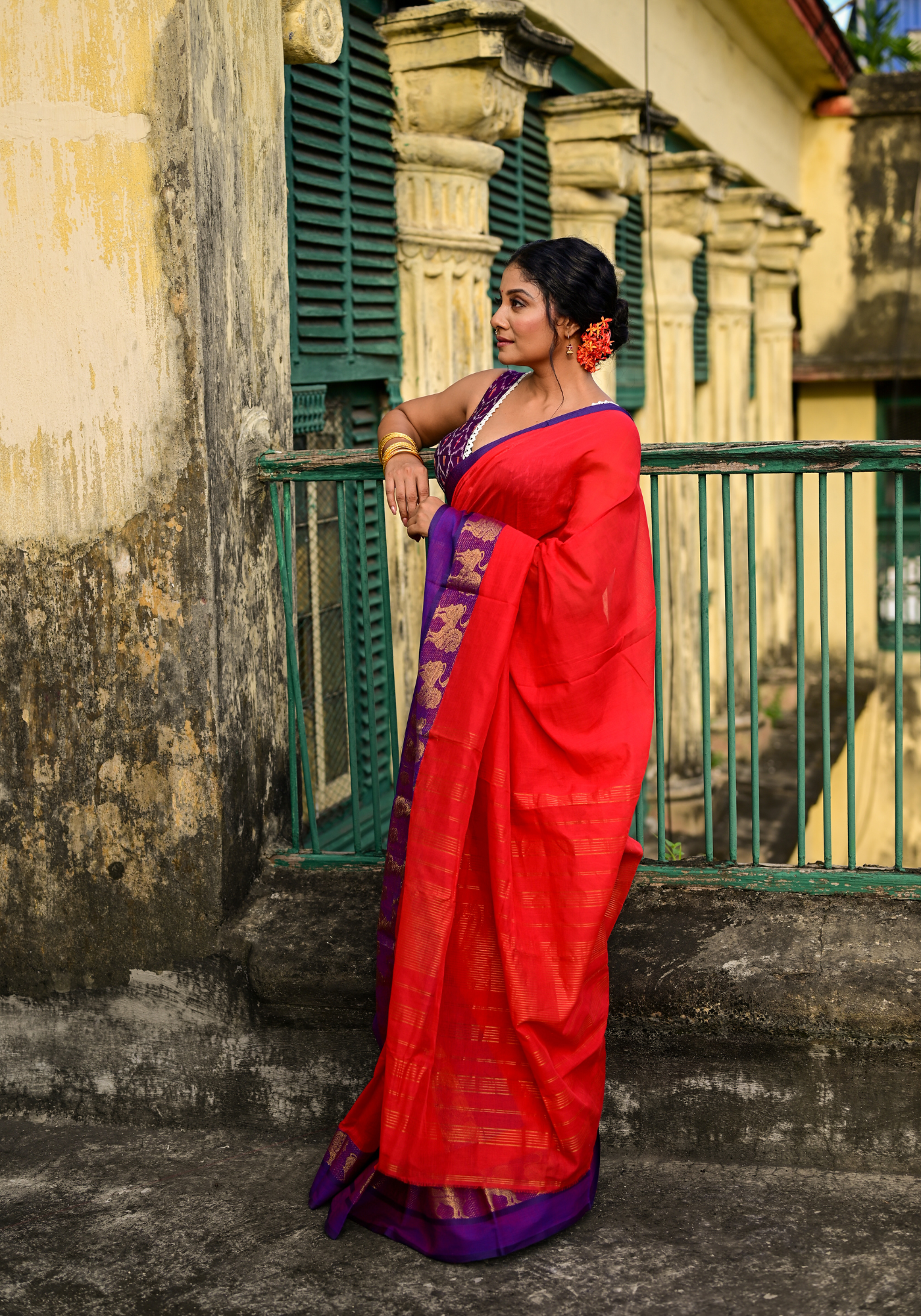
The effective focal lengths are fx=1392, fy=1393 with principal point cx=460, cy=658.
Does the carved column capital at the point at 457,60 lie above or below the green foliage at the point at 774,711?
above

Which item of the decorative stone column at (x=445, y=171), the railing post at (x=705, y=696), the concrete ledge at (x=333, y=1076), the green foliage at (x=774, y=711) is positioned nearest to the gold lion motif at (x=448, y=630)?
the railing post at (x=705, y=696)

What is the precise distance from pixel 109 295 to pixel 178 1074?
1745 millimetres

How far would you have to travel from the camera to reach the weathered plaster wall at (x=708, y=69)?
695 cm

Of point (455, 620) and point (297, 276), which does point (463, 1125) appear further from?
point (297, 276)

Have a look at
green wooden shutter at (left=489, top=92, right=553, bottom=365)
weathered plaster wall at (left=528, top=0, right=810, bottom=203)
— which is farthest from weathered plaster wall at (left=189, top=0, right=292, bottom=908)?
weathered plaster wall at (left=528, top=0, right=810, bottom=203)

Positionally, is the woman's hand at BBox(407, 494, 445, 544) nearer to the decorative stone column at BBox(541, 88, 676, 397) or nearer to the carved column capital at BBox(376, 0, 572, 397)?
the carved column capital at BBox(376, 0, 572, 397)

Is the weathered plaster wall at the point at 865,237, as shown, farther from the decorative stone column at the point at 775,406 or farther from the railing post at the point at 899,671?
the railing post at the point at 899,671

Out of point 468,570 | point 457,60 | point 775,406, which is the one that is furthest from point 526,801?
point 775,406

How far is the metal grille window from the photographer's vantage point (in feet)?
13.9

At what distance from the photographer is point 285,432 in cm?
337

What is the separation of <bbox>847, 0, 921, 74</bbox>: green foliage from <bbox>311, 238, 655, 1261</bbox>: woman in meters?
13.5

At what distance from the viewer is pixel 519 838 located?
2.53 meters

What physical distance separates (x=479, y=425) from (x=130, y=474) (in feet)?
2.75

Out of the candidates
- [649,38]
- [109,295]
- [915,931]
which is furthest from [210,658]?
[649,38]
